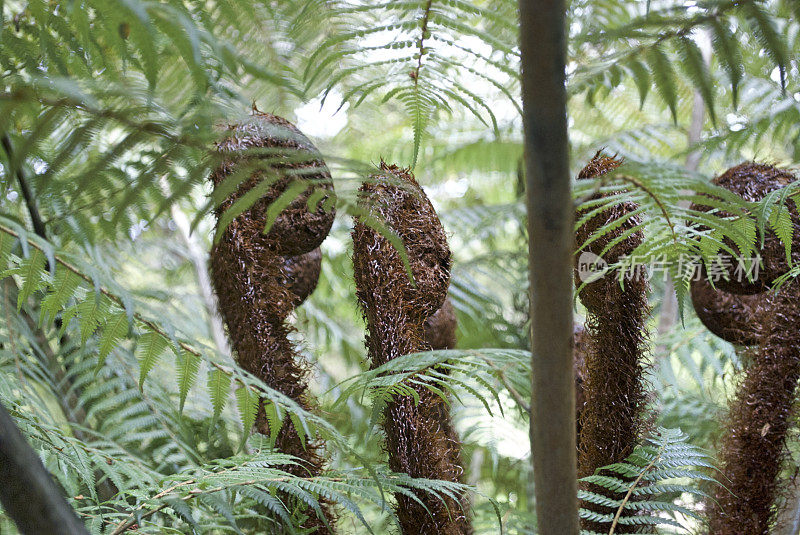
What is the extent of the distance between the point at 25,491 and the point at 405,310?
1.11 ft

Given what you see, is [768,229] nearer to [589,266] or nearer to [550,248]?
[589,266]

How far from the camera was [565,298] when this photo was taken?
0.29 meters

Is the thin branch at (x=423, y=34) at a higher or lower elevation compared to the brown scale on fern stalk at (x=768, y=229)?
higher

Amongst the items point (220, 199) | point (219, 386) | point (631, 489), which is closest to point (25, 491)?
point (220, 199)

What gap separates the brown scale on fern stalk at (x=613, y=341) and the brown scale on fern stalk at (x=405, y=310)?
131 mm

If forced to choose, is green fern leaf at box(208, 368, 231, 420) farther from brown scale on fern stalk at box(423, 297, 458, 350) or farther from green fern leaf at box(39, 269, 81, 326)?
brown scale on fern stalk at box(423, 297, 458, 350)

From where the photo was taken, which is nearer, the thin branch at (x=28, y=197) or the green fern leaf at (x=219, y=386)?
the green fern leaf at (x=219, y=386)

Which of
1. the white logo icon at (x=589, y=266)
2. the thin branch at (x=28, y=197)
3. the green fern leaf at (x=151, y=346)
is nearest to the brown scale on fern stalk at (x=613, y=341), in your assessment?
the white logo icon at (x=589, y=266)

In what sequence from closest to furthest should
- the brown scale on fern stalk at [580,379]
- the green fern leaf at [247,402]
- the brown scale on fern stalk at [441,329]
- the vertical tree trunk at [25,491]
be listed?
the vertical tree trunk at [25,491] → the green fern leaf at [247,402] → the brown scale on fern stalk at [580,379] → the brown scale on fern stalk at [441,329]

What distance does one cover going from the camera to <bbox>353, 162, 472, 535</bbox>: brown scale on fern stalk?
1.79 ft

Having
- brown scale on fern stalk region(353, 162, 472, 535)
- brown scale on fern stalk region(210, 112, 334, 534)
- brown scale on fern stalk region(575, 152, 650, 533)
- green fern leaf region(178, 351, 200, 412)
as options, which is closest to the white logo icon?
brown scale on fern stalk region(575, 152, 650, 533)

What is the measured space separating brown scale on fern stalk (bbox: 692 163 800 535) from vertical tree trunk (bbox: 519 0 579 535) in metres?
0.36

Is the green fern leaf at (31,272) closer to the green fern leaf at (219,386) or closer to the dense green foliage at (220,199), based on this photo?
the dense green foliage at (220,199)

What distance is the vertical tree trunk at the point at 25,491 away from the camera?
0.27 metres
